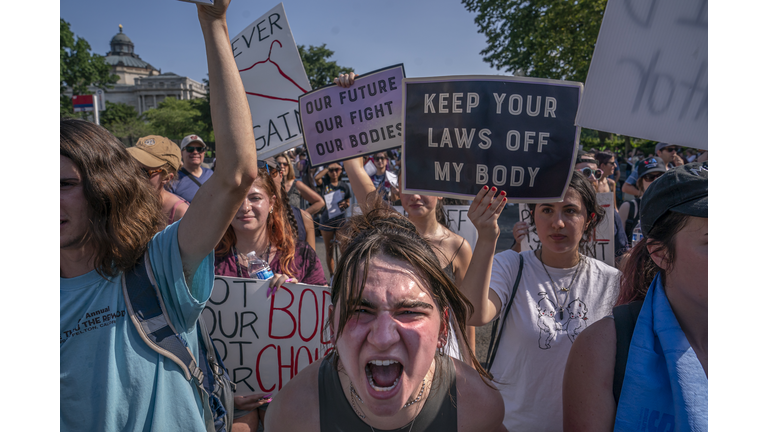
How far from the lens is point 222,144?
1365 millimetres

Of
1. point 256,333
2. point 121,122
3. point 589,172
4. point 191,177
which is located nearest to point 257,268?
point 256,333

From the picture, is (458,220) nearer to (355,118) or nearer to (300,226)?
(300,226)

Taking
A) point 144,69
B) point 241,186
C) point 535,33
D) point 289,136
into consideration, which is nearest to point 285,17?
point 289,136

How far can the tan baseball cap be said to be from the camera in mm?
3488

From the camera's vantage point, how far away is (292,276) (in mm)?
2654

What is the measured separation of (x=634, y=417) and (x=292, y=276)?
1878 millimetres

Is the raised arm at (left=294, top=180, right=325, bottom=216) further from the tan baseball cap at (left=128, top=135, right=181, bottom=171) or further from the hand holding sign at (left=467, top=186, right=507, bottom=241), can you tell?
the hand holding sign at (left=467, top=186, right=507, bottom=241)

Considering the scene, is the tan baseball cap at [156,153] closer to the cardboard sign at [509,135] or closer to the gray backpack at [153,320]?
the gray backpack at [153,320]

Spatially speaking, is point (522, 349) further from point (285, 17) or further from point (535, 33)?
point (535, 33)

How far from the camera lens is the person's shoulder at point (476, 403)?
4.86ft

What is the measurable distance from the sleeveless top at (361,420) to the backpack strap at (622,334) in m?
0.52

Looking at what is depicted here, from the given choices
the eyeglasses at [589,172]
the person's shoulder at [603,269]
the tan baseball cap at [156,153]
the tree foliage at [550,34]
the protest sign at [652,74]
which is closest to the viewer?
the protest sign at [652,74]

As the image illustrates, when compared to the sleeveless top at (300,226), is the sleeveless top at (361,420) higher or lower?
lower

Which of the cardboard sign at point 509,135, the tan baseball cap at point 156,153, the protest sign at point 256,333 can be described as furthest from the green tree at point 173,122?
the cardboard sign at point 509,135
